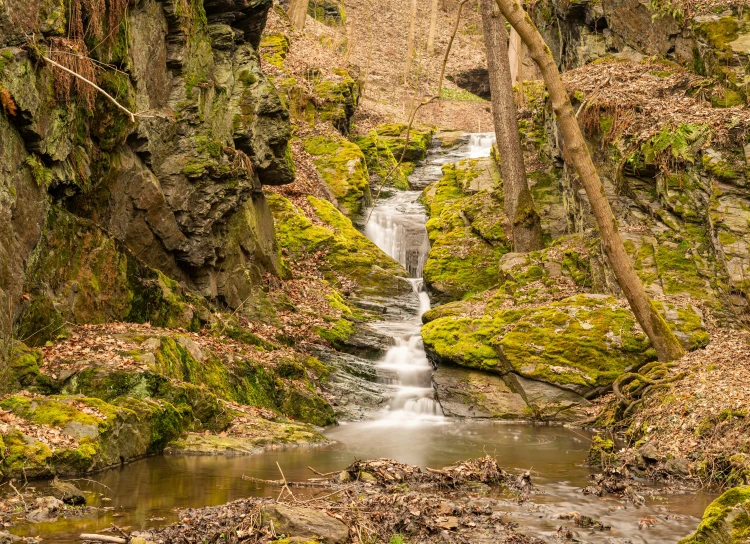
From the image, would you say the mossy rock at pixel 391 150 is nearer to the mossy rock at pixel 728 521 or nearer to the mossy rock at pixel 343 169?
the mossy rock at pixel 343 169

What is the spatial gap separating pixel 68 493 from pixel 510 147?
1348cm

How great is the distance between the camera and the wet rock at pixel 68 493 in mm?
5906

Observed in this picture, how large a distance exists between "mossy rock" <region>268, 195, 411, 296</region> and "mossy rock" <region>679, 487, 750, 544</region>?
A: 14.3m

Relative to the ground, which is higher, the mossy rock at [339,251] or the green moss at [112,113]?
the green moss at [112,113]

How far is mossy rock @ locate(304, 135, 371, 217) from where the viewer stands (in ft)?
74.3

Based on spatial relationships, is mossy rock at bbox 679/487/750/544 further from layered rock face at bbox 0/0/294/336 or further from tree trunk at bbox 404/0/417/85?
tree trunk at bbox 404/0/417/85

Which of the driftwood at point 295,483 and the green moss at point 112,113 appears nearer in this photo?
the driftwood at point 295,483

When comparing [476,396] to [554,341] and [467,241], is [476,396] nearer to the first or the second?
[554,341]

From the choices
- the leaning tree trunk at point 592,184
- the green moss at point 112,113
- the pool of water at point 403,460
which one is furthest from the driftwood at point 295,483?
the green moss at point 112,113

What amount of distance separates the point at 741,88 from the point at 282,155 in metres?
9.89

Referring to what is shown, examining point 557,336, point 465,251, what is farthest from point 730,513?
point 465,251

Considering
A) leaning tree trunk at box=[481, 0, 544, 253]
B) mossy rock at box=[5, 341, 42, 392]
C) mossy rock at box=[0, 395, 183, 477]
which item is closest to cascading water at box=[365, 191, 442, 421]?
leaning tree trunk at box=[481, 0, 544, 253]

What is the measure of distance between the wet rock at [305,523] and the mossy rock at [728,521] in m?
2.34

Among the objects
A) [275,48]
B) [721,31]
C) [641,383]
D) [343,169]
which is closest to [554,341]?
[641,383]
